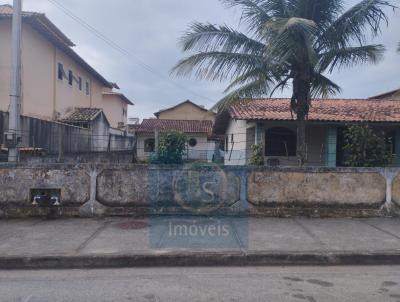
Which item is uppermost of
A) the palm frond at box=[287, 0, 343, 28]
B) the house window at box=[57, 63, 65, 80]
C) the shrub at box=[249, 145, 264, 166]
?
the house window at box=[57, 63, 65, 80]

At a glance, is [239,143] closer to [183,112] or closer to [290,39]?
[290,39]

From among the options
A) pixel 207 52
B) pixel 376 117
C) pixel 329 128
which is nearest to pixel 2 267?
pixel 207 52

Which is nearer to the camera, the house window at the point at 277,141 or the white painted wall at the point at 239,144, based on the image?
the house window at the point at 277,141

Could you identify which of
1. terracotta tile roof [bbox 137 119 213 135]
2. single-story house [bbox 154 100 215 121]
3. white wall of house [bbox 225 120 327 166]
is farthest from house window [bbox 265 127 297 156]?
single-story house [bbox 154 100 215 121]

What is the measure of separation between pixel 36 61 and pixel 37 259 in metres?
13.8

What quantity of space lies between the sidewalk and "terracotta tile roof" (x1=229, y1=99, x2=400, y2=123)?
7283mm

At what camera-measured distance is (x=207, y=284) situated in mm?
4422

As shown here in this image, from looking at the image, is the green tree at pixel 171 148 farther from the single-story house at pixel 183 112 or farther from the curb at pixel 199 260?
the single-story house at pixel 183 112

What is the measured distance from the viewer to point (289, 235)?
6324 millimetres

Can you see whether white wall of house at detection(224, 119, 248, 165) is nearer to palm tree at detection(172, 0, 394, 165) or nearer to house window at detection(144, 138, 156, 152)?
palm tree at detection(172, 0, 394, 165)

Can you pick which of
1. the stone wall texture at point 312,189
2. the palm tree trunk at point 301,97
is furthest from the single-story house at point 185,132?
the stone wall texture at point 312,189

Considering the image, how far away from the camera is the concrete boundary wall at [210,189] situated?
302 inches

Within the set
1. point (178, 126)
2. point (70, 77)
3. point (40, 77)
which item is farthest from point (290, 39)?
point (178, 126)

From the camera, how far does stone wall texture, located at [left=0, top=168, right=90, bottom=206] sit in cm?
759
